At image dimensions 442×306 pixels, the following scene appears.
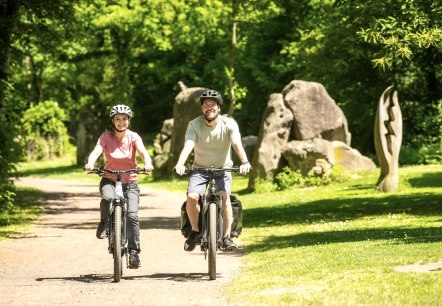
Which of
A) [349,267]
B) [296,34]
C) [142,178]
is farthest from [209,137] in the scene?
[296,34]

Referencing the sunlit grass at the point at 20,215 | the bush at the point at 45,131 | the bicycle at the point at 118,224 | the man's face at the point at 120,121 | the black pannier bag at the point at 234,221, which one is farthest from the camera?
the bush at the point at 45,131

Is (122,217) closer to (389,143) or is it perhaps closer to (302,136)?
(389,143)

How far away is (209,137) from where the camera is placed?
460 inches

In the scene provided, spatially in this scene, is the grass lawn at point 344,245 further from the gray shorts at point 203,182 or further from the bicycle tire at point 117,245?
the bicycle tire at point 117,245

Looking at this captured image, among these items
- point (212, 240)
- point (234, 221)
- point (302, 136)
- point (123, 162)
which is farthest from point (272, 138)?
point (212, 240)

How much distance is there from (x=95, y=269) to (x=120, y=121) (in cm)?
228

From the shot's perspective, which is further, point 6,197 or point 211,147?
point 6,197

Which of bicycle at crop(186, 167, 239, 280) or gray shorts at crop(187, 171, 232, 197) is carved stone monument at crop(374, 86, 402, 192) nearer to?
gray shorts at crop(187, 171, 232, 197)

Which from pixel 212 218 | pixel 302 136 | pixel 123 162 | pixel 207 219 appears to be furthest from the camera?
pixel 302 136

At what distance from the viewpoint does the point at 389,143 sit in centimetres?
2631

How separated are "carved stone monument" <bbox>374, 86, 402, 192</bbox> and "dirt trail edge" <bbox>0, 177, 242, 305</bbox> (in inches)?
236

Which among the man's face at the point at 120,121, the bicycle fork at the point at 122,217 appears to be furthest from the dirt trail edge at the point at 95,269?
the man's face at the point at 120,121

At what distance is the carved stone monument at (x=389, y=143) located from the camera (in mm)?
25906

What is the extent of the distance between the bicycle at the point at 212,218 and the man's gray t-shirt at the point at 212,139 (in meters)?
0.14
